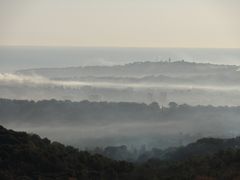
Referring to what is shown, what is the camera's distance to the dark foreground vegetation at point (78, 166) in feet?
226

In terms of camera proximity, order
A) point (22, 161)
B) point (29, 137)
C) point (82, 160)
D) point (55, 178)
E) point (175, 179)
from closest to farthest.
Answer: point (175, 179) < point (55, 178) < point (22, 161) < point (82, 160) < point (29, 137)

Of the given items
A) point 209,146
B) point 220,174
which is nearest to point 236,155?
point 220,174

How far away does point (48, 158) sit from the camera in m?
81.2

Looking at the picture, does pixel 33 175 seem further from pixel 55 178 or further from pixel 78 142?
pixel 78 142

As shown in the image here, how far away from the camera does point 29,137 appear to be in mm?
94125

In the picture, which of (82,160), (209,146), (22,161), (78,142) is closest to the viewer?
(22,161)

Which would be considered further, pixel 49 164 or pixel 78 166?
pixel 78 166

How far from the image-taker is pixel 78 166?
264 feet

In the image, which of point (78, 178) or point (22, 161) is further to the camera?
point (22, 161)

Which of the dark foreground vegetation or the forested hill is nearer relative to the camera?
the dark foreground vegetation

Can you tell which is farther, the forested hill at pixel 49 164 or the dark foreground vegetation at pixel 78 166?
the forested hill at pixel 49 164

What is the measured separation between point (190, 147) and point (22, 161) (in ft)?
181

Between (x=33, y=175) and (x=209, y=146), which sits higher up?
(x=209, y=146)

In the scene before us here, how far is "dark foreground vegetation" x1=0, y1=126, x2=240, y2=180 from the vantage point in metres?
68.8
